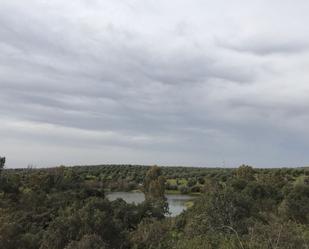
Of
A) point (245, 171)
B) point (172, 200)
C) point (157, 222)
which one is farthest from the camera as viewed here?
point (172, 200)

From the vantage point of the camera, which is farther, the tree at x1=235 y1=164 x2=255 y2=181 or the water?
the tree at x1=235 y1=164 x2=255 y2=181

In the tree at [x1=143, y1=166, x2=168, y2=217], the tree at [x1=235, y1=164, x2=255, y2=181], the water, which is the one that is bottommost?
the water

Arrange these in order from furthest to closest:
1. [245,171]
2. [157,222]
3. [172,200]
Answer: [172,200] < [245,171] < [157,222]

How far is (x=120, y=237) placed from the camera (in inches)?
757

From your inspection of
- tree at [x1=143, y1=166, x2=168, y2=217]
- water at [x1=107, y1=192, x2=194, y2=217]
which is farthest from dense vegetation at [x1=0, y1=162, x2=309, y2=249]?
tree at [x1=143, y1=166, x2=168, y2=217]

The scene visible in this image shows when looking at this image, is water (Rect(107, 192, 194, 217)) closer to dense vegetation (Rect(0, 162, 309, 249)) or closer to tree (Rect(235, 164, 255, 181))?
tree (Rect(235, 164, 255, 181))

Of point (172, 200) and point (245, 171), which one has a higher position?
point (245, 171)

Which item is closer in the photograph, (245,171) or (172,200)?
(245,171)

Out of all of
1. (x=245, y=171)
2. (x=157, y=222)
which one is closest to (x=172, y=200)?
(x=245, y=171)

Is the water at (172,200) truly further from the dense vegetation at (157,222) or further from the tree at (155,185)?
the dense vegetation at (157,222)

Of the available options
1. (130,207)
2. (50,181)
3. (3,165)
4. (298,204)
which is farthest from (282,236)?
(3,165)

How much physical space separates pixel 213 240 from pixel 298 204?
77.0ft

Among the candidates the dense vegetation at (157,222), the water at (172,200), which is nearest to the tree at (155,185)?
the water at (172,200)

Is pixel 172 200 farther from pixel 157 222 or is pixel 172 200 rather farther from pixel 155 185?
pixel 157 222
